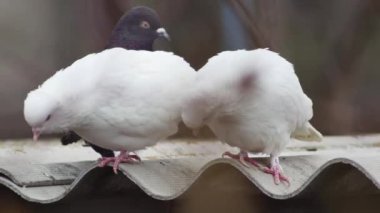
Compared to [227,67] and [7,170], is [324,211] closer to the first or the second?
[227,67]

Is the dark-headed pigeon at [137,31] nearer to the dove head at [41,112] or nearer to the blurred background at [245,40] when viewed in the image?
the blurred background at [245,40]

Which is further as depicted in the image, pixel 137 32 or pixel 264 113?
pixel 137 32

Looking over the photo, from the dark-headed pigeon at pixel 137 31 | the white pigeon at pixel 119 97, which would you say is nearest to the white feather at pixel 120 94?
the white pigeon at pixel 119 97

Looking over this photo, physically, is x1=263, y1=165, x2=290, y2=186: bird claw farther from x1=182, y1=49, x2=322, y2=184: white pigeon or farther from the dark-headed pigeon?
the dark-headed pigeon

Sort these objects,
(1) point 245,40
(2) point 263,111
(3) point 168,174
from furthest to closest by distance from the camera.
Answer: (2) point 263,111
(3) point 168,174
(1) point 245,40

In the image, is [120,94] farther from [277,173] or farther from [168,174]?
[277,173]

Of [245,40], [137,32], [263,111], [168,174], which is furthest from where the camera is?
[137,32]

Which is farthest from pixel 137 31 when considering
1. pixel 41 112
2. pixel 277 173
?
pixel 277 173
